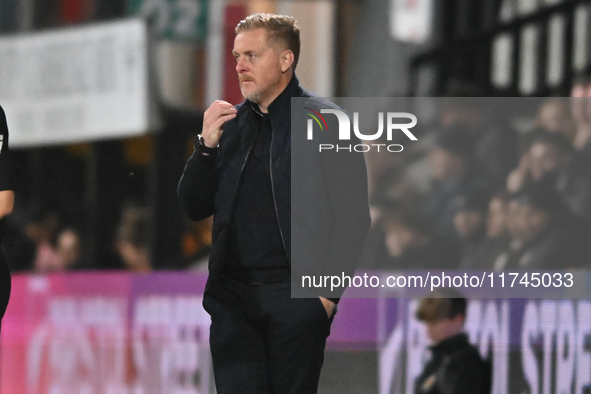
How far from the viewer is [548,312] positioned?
4469mm

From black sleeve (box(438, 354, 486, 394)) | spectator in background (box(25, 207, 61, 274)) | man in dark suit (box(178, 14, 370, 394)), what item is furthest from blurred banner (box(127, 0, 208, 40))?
black sleeve (box(438, 354, 486, 394))

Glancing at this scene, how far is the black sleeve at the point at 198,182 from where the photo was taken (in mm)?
3186

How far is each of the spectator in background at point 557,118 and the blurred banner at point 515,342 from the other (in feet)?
2.83

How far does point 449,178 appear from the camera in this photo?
4.77m

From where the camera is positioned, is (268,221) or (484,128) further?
(484,128)

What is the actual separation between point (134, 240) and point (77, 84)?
100 centimetres

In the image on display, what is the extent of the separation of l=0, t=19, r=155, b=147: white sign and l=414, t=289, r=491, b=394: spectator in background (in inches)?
78.3

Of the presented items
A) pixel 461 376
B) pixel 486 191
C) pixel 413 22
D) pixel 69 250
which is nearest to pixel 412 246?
pixel 486 191

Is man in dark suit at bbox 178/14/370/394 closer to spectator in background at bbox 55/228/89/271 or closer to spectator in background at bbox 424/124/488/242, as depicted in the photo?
spectator in background at bbox 424/124/488/242

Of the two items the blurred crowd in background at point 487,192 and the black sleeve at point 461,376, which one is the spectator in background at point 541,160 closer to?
the blurred crowd in background at point 487,192

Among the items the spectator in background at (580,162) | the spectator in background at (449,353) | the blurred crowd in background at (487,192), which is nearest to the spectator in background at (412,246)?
the blurred crowd in background at (487,192)

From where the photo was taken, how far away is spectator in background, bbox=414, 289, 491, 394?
4.26 metres

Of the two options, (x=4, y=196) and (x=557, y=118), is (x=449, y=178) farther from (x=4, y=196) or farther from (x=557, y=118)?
(x=4, y=196)

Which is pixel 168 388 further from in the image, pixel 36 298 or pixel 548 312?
pixel 548 312
